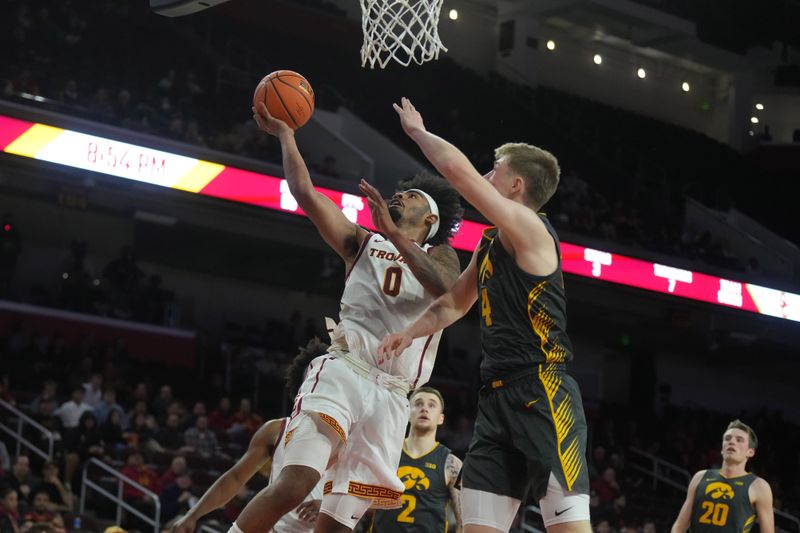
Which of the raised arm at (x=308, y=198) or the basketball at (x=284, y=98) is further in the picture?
the basketball at (x=284, y=98)

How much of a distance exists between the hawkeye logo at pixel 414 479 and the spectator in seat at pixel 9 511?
4.13 m

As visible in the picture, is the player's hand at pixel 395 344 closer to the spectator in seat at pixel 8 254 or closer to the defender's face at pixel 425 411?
the defender's face at pixel 425 411

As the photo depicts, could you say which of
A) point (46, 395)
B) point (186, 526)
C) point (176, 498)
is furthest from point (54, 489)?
point (186, 526)

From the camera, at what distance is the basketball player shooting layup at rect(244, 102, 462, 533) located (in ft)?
17.6

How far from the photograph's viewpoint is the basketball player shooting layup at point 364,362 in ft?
17.6

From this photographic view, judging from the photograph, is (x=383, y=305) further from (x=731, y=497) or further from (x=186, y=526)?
(x=731, y=497)

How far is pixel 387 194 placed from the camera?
1606 cm

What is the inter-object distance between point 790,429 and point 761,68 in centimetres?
1141

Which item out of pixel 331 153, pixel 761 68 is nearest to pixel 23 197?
pixel 331 153

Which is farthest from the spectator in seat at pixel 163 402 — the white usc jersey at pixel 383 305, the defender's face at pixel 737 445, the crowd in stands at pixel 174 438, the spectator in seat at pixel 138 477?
the white usc jersey at pixel 383 305

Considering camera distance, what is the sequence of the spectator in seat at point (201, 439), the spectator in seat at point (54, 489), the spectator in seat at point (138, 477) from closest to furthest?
the spectator in seat at point (54, 489) < the spectator in seat at point (138, 477) < the spectator in seat at point (201, 439)

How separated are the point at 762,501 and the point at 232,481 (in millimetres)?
4419

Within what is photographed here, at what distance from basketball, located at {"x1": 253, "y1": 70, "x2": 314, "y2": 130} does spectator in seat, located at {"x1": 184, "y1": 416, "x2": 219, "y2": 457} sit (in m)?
8.29

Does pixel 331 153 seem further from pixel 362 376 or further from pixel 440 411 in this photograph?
pixel 362 376
